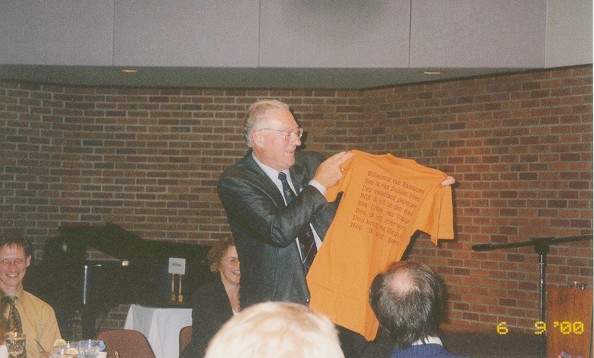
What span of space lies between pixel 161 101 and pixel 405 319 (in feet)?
19.8

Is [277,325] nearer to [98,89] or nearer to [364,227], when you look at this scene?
[364,227]

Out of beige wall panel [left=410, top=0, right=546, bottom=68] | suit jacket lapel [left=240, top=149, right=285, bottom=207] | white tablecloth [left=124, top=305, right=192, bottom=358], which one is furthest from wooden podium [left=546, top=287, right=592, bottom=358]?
suit jacket lapel [left=240, top=149, right=285, bottom=207]

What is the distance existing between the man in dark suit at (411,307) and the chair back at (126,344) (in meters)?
2.14

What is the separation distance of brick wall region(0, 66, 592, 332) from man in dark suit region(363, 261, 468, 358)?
14.1 feet

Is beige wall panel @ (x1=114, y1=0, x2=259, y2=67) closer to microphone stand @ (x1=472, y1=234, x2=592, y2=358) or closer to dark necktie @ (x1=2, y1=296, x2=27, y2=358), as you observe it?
microphone stand @ (x1=472, y1=234, x2=592, y2=358)

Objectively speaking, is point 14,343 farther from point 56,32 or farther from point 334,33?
point 56,32

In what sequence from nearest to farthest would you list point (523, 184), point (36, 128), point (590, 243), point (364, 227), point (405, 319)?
point (405, 319) → point (364, 227) → point (590, 243) → point (523, 184) → point (36, 128)

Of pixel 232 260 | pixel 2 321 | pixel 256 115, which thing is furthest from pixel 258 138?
pixel 232 260

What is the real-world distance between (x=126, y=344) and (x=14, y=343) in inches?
39.8

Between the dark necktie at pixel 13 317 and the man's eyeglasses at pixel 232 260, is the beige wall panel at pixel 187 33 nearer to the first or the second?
the man's eyeglasses at pixel 232 260

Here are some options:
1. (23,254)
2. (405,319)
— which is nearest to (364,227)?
(405,319)

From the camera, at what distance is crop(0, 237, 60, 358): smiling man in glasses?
4414 mm

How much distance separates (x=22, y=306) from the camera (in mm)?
4621

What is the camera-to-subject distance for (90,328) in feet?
23.2
